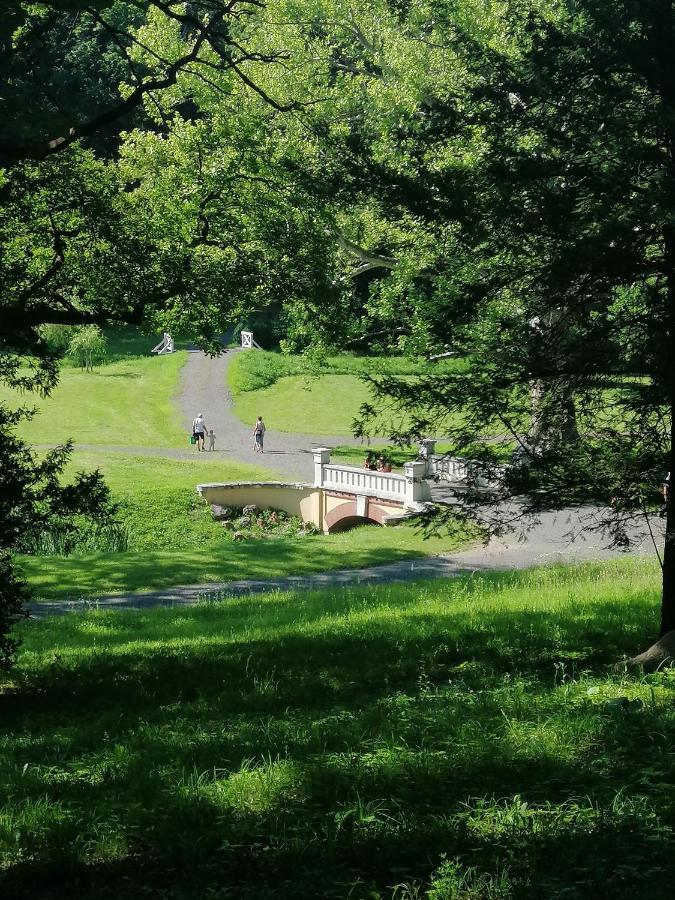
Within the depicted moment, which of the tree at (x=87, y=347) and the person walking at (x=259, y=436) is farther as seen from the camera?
the tree at (x=87, y=347)

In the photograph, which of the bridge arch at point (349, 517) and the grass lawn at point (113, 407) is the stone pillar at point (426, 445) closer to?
the bridge arch at point (349, 517)

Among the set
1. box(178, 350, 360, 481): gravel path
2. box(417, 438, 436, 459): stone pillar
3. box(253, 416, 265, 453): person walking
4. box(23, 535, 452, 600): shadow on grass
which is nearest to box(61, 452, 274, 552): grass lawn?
box(178, 350, 360, 481): gravel path

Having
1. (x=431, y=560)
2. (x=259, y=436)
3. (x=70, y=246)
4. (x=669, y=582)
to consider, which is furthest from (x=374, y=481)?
(x=669, y=582)

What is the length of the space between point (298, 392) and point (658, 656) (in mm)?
41102

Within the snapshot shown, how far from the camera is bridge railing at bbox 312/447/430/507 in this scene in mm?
30469

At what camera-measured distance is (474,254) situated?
935cm

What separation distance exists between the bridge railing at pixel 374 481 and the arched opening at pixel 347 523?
1186mm

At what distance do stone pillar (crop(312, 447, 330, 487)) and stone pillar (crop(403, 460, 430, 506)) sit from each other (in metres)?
3.44

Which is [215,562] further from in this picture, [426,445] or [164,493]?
[426,445]

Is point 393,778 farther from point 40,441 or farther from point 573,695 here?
point 40,441

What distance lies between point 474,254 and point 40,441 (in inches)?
1334

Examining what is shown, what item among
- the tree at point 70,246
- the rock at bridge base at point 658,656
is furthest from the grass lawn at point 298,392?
the rock at bridge base at point 658,656

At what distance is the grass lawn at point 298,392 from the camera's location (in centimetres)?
4541

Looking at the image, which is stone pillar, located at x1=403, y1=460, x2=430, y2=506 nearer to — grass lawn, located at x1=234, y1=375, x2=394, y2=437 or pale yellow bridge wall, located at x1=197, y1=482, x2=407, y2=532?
pale yellow bridge wall, located at x1=197, y1=482, x2=407, y2=532
